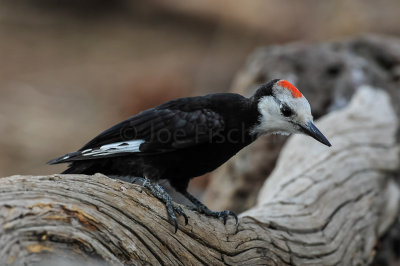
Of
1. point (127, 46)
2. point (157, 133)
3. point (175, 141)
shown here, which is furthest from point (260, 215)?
point (127, 46)

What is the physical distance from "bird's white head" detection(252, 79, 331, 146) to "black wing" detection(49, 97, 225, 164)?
31 centimetres

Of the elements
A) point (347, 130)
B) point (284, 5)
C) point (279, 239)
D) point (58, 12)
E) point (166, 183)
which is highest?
point (58, 12)

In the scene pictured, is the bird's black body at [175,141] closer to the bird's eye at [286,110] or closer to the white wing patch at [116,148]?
the white wing patch at [116,148]

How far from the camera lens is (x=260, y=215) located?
416cm

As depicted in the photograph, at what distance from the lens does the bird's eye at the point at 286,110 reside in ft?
13.1

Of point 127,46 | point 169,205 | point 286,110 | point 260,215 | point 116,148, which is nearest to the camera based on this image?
point 169,205

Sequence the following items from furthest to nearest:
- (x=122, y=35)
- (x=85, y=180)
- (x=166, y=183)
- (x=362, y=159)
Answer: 1. (x=122, y=35)
2. (x=362, y=159)
3. (x=166, y=183)
4. (x=85, y=180)

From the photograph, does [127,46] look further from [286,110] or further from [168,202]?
[168,202]

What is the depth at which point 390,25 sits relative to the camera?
40.6ft

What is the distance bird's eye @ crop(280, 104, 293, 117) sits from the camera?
13.1ft

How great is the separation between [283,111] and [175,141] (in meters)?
0.76

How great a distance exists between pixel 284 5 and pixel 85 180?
11.2 m

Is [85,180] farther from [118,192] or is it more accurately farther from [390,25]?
[390,25]

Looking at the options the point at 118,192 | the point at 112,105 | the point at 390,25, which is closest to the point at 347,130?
the point at 118,192
